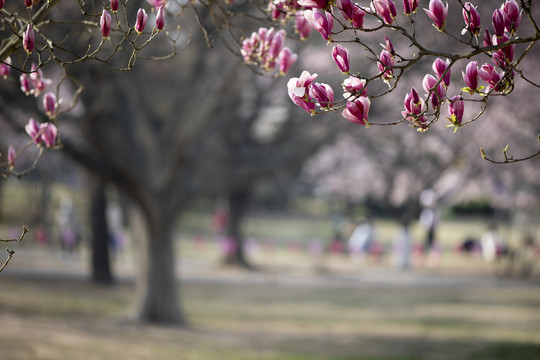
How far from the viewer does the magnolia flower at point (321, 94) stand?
2.73 m

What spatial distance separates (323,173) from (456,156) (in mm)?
12701

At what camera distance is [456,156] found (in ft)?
71.3

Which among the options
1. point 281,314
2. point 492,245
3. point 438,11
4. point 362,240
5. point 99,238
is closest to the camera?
point 438,11

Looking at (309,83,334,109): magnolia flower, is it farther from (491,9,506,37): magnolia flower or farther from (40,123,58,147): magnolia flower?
(40,123,58,147): magnolia flower

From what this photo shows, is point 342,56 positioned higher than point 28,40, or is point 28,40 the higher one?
point 28,40

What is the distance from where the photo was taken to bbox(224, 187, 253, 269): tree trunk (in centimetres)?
2219

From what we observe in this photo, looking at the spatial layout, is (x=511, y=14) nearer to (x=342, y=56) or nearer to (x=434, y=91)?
(x=434, y=91)

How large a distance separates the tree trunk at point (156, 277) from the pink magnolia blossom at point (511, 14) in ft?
33.0

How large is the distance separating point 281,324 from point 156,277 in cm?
265

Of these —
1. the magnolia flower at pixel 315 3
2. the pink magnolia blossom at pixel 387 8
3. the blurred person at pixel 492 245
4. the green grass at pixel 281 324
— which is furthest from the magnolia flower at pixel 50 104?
the blurred person at pixel 492 245

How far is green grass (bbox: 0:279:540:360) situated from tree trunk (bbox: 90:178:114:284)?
0.46 meters

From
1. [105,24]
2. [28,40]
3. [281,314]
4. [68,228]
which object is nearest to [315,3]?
[105,24]

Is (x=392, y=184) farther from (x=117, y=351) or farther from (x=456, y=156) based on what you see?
(x=117, y=351)

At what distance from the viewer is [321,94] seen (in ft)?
9.00
